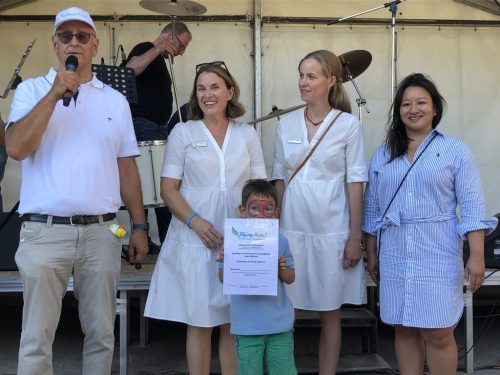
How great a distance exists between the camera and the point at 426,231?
9.94 feet

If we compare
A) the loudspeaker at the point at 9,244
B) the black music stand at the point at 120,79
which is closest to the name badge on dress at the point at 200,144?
the black music stand at the point at 120,79

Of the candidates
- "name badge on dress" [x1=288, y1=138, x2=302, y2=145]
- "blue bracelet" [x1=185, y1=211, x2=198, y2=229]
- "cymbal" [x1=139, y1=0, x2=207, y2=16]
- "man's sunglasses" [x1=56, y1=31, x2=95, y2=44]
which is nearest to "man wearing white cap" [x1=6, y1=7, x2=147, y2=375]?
"man's sunglasses" [x1=56, y1=31, x2=95, y2=44]

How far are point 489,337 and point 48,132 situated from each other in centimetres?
419

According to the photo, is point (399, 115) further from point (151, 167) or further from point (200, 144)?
point (151, 167)

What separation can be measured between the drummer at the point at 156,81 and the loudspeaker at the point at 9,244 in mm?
1074

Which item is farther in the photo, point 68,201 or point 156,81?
point 156,81

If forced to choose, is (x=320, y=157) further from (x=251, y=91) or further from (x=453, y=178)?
(x=251, y=91)

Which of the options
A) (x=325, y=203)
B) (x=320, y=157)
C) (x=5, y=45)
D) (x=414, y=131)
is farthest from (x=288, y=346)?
(x=5, y=45)

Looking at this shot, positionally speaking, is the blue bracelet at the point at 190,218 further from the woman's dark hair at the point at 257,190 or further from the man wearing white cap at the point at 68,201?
the man wearing white cap at the point at 68,201

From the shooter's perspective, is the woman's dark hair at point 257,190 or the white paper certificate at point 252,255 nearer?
the white paper certificate at point 252,255

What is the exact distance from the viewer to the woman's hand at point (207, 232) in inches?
119

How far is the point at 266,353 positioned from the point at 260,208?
0.70 m

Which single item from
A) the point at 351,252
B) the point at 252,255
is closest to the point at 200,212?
the point at 252,255

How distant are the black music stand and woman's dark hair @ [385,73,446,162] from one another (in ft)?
5.67
